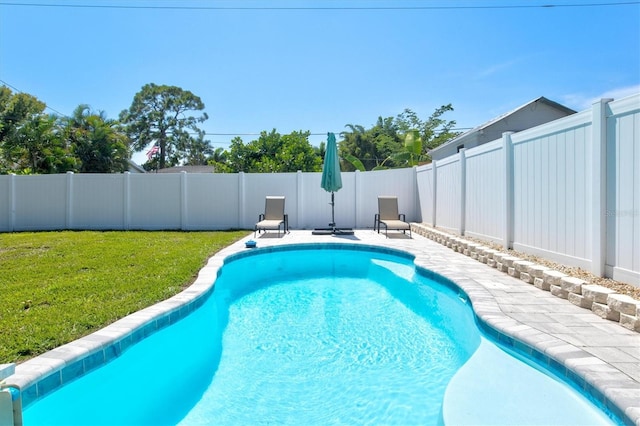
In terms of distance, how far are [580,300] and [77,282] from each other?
627 cm

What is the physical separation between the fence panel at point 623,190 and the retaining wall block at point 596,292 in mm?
354

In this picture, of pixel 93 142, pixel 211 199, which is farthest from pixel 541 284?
pixel 93 142

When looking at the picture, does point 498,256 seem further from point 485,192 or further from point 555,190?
point 485,192

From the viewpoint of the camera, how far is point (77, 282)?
15.3ft

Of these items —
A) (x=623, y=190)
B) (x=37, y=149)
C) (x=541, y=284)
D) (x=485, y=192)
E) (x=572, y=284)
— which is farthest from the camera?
(x=37, y=149)

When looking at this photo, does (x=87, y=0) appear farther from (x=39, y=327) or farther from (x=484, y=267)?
(x=484, y=267)

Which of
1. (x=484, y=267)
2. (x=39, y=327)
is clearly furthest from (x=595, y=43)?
(x=39, y=327)

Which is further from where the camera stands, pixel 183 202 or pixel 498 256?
pixel 183 202

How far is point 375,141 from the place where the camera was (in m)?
32.1

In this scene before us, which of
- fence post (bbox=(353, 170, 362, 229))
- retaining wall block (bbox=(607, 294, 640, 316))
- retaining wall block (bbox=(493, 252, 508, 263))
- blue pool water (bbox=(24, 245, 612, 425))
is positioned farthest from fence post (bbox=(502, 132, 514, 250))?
fence post (bbox=(353, 170, 362, 229))

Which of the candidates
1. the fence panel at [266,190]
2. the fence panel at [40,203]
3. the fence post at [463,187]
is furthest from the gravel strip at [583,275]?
the fence panel at [40,203]

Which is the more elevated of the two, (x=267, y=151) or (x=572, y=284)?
(x=267, y=151)

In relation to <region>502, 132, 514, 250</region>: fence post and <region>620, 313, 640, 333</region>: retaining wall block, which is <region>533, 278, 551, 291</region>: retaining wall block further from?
<region>502, 132, 514, 250</region>: fence post

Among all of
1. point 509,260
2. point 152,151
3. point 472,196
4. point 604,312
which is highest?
point 152,151
